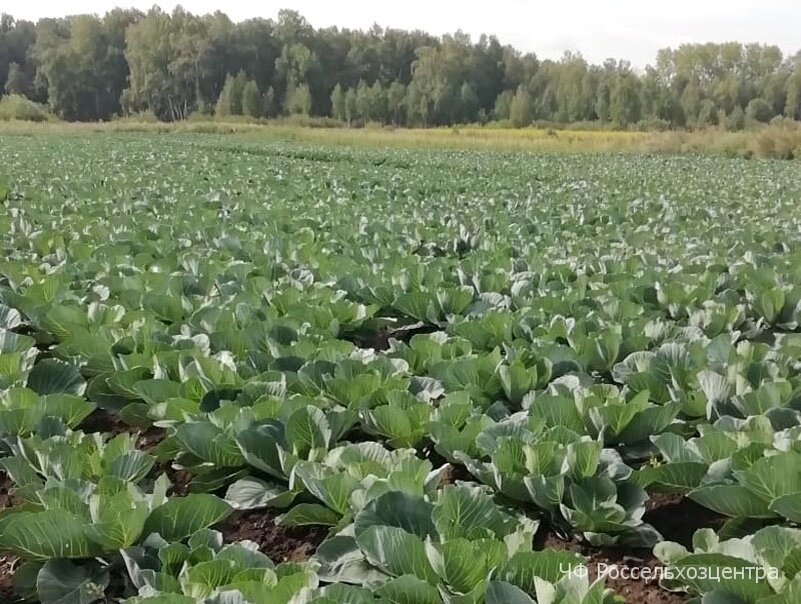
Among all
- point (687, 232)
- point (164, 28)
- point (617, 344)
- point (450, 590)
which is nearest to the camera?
point (450, 590)

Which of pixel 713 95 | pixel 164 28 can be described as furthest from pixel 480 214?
pixel 164 28

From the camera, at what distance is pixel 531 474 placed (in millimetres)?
1966

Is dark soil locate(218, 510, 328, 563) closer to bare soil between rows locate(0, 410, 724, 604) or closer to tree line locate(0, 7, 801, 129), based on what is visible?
bare soil between rows locate(0, 410, 724, 604)

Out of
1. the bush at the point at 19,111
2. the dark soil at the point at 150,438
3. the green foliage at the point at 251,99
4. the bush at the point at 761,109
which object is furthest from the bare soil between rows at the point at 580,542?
the green foliage at the point at 251,99

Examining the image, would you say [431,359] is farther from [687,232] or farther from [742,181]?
[742,181]

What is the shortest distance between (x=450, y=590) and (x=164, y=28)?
8441 centimetres

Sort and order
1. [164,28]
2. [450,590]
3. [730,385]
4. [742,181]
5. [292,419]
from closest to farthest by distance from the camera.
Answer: [450,590] → [292,419] → [730,385] → [742,181] → [164,28]

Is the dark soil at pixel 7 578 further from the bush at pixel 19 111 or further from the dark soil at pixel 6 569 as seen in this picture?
the bush at pixel 19 111

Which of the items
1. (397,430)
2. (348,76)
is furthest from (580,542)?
(348,76)

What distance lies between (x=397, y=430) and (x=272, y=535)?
1.65 ft

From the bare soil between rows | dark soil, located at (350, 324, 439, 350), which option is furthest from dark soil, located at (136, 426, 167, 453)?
dark soil, located at (350, 324, 439, 350)

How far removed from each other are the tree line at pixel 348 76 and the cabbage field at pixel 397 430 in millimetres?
61532

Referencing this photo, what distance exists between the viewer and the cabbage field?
1.61 m

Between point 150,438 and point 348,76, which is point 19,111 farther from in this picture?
point 150,438
